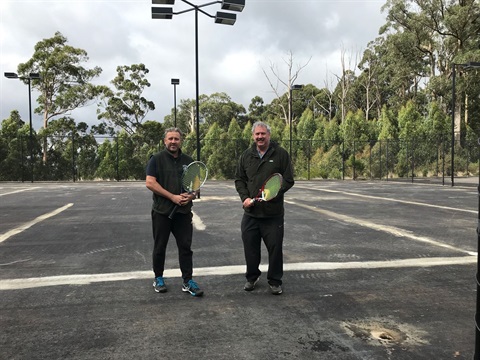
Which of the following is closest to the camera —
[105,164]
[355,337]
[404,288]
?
[355,337]

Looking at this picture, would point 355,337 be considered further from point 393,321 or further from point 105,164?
point 105,164

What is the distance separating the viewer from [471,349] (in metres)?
3.23

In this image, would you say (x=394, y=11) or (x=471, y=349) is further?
(x=394, y=11)

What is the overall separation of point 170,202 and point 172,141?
0.67 meters

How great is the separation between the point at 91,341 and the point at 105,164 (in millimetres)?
29541

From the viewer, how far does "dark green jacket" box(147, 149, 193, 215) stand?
14.8 feet

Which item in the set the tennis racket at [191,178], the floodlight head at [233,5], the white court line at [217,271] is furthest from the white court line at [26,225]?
the floodlight head at [233,5]

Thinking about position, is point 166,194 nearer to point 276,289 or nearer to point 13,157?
point 276,289

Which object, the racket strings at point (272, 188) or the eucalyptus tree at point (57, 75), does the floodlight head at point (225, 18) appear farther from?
the eucalyptus tree at point (57, 75)

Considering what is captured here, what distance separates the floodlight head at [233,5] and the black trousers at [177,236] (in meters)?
11.7

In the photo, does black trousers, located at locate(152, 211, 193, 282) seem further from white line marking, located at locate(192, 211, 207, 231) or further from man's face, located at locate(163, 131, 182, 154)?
white line marking, located at locate(192, 211, 207, 231)

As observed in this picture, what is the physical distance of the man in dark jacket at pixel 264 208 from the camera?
4.59 meters

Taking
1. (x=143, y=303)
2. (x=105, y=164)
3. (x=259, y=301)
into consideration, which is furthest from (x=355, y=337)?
(x=105, y=164)

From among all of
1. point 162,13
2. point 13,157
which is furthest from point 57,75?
point 162,13
